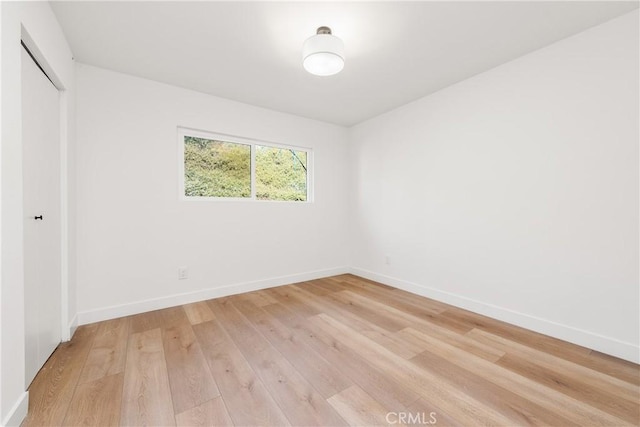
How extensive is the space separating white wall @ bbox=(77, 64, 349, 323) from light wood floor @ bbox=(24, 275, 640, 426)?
1.38ft

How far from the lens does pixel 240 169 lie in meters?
3.28

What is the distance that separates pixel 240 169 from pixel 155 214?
1.10m

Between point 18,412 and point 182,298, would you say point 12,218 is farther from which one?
point 182,298

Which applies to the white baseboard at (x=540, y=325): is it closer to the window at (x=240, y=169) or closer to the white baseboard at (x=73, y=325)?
the window at (x=240, y=169)

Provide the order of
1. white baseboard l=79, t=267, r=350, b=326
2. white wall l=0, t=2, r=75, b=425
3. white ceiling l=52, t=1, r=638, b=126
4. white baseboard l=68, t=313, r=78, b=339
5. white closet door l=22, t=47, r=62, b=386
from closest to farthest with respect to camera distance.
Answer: white wall l=0, t=2, r=75, b=425 → white closet door l=22, t=47, r=62, b=386 → white ceiling l=52, t=1, r=638, b=126 → white baseboard l=68, t=313, r=78, b=339 → white baseboard l=79, t=267, r=350, b=326

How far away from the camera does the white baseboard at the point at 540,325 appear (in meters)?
1.78

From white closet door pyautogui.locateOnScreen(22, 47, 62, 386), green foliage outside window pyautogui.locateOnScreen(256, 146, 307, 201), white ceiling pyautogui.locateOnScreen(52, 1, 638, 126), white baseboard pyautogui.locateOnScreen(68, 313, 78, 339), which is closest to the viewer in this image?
white closet door pyautogui.locateOnScreen(22, 47, 62, 386)

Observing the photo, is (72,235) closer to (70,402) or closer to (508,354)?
(70,402)

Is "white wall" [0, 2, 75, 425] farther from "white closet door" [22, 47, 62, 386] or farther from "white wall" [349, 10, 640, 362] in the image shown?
"white wall" [349, 10, 640, 362]

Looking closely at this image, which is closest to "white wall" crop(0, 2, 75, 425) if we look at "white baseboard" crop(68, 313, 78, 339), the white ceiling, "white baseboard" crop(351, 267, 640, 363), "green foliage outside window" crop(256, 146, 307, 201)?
the white ceiling

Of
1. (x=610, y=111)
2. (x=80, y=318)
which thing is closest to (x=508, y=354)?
(x=610, y=111)

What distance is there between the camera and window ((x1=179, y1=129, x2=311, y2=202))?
9.67 feet

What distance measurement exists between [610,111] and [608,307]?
4.64 ft

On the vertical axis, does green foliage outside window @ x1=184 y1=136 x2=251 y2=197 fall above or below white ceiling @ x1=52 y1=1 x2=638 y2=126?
below
